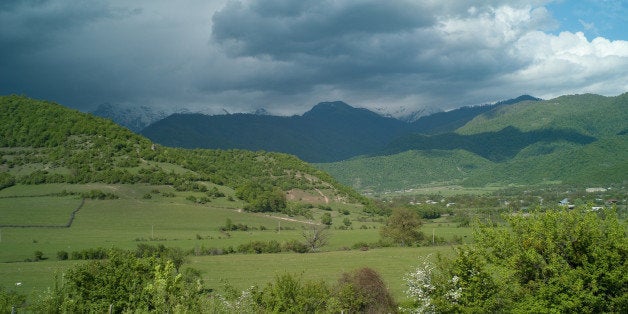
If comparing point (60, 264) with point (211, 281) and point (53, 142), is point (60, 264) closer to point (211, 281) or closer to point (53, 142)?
point (211, 281)

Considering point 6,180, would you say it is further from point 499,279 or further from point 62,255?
point 499,279

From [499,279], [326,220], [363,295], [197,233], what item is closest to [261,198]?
[326,220]

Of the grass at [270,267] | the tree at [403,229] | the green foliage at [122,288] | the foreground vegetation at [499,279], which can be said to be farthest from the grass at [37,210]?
the foreground vegetation at [499,279]

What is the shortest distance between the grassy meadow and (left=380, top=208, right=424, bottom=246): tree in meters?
5.16

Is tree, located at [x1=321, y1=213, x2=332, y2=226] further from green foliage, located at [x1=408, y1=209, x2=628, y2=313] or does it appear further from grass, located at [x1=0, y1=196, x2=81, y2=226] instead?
green foliage, located at [x1=408, y1=209, x2=628, y2=313]

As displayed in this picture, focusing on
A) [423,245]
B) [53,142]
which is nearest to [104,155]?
[53,142]

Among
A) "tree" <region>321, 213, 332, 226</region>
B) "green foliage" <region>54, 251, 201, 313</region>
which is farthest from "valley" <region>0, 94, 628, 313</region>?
"tree" <region>321, 213, 332, 226</region>

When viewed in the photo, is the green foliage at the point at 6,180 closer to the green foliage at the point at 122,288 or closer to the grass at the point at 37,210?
the grass at the point at 37,210

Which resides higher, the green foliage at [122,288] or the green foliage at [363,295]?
the green foliage at [122,288]

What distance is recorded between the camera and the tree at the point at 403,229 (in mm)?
126438

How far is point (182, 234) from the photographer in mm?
129000

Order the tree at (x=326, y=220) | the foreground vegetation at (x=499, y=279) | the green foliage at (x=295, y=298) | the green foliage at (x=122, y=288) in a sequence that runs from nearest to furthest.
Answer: the green foliage at (x=122, y=288)
the foreground vegetation at (x=499, y=279)
the green foliage at (x=295, y=298)
the tree at (x=326, y=220)

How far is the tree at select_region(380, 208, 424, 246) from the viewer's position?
12644 cm

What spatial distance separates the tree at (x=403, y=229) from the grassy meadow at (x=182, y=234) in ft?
16.9
